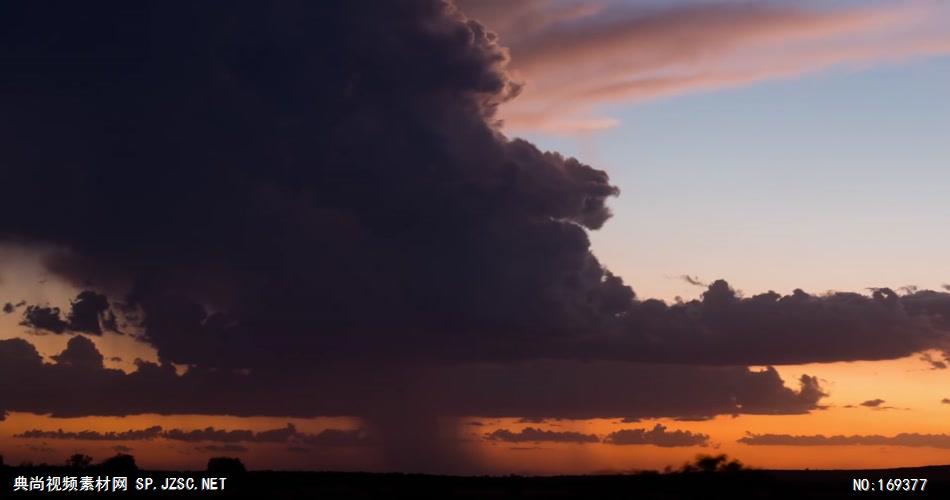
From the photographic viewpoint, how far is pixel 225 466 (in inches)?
4988

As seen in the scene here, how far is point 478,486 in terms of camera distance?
125562mm

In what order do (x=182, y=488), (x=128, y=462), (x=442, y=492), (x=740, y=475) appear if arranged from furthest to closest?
(x=128, y=462), (x=740, y=475), (x=442, y=492), (x=182, y=488)

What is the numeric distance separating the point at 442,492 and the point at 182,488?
25.4 m

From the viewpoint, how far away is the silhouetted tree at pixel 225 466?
409 feet

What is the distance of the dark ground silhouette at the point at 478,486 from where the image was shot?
105 meters

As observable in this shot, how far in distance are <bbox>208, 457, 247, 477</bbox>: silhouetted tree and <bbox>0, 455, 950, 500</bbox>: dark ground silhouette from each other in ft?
0.38

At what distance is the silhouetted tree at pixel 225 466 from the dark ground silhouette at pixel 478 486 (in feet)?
0.38

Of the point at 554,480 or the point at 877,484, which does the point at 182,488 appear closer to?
the point at 554,480

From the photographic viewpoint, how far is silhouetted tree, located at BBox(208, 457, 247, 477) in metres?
125

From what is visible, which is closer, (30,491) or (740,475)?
(30,491)

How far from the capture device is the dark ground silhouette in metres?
105

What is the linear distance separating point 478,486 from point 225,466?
28.7m

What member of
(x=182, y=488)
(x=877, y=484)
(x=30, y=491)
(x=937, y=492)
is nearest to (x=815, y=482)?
(x=877, y=484)

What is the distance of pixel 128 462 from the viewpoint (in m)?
133
